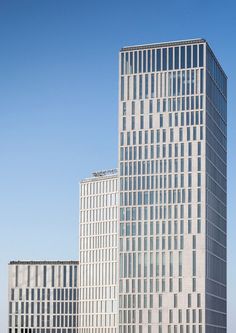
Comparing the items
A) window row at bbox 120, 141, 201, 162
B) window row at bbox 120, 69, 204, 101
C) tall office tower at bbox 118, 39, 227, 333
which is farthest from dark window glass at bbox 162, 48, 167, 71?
window row at bbox 120, 141, 201, 162

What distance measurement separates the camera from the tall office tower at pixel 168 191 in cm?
16488

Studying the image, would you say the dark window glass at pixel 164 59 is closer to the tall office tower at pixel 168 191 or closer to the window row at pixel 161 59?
the window row at pixel 161 59

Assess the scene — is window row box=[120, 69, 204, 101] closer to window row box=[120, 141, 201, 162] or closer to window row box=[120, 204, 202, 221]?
window row box=[120, 141, 201, 162]

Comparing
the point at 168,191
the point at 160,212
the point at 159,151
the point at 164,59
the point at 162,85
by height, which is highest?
the point at 164,59

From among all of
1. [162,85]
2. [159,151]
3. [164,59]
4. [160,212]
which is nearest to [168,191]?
[160,212]

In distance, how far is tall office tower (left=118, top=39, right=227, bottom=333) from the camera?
165 m

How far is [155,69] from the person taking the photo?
172 m

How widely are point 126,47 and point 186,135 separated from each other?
835 inches

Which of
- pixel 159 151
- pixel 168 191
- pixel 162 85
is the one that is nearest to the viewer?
pixel 168 191

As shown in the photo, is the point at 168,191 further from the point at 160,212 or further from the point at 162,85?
the point at 162,85

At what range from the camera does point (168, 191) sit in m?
168

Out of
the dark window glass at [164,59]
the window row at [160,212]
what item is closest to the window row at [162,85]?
the dark window glass at [164,59]

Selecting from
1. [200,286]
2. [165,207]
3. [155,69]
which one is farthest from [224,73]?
[200,286]

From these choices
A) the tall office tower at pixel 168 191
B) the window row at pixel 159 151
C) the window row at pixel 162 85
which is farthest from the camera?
the window row at pixel 162 85
